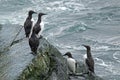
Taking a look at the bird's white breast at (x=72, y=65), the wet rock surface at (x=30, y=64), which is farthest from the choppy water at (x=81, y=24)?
the wet rock surface at (x=30, y=64)

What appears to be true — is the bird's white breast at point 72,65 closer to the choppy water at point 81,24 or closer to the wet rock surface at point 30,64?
the wet rock surface at point 30,64

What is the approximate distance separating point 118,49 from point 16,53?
18.6 m

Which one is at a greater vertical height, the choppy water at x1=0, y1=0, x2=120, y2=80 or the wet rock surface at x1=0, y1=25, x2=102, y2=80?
the wet rock surface at x1=0, y1=25, x2=102, y2=80

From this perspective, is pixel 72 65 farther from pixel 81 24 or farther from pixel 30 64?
pixel 81 24

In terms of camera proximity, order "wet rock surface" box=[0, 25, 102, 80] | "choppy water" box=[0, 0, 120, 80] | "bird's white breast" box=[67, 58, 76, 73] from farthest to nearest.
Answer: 1. "choppy water" box=[0, 0, 120, 80]
2. "bird's white breast" box=[67, 58, 76, 73]
3. "wet rock surface" box=[0, 25, 102, 80]

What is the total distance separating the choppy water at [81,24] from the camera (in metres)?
31.8

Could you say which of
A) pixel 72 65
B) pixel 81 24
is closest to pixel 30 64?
pixel 72 65

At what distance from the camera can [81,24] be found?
41312mm

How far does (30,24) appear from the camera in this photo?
57.4 feet

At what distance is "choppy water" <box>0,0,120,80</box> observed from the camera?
104ft

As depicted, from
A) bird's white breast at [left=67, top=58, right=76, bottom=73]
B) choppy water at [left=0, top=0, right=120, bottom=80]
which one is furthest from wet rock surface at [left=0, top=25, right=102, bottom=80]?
choppy water at [left=0, top=0, right=120, bottom=80]

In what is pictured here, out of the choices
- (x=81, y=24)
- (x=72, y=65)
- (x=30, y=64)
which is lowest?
(x=81, y=24)

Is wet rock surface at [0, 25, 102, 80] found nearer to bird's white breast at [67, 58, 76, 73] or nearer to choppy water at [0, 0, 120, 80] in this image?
bird's white breast at [67, 58, 76, 73]

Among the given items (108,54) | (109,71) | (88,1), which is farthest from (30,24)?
(88,1)
